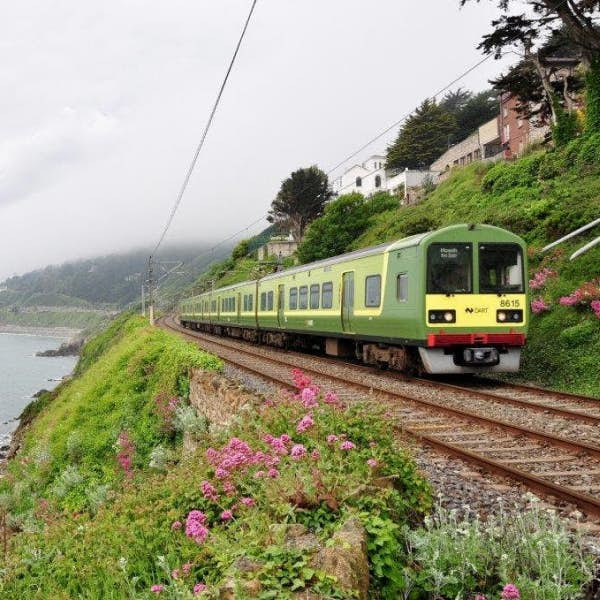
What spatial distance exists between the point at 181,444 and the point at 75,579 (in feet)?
25.4

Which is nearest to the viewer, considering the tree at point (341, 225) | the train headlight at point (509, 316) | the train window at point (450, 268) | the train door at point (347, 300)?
the train window at point (450, 268)

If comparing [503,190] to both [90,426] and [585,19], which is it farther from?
[90,426]

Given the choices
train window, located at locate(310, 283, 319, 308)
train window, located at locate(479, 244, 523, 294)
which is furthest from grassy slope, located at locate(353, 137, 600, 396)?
train window, located at locate(310, 283, 319, 308)

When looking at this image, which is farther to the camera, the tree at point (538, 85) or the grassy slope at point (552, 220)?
the tree at point (538, 85)

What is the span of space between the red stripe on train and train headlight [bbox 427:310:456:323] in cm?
27

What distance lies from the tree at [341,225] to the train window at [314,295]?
27363mm

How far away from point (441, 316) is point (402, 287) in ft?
3.97

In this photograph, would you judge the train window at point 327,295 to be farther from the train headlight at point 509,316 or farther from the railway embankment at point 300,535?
the railway embankment at point 300,535

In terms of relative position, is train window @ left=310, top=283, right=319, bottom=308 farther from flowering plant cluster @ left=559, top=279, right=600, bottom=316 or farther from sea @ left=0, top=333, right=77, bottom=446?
sea @ left=0, top=333, right=77, bottom=446

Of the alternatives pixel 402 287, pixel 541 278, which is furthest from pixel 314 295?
pixel 402 287

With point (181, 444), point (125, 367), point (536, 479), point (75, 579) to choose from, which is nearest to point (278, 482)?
point (75, 579)

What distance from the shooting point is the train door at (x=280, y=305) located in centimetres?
2419

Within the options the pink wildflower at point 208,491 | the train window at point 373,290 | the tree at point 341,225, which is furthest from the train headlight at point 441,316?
the tree at point 341,225

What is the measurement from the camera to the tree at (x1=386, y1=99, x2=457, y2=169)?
2675 inches
